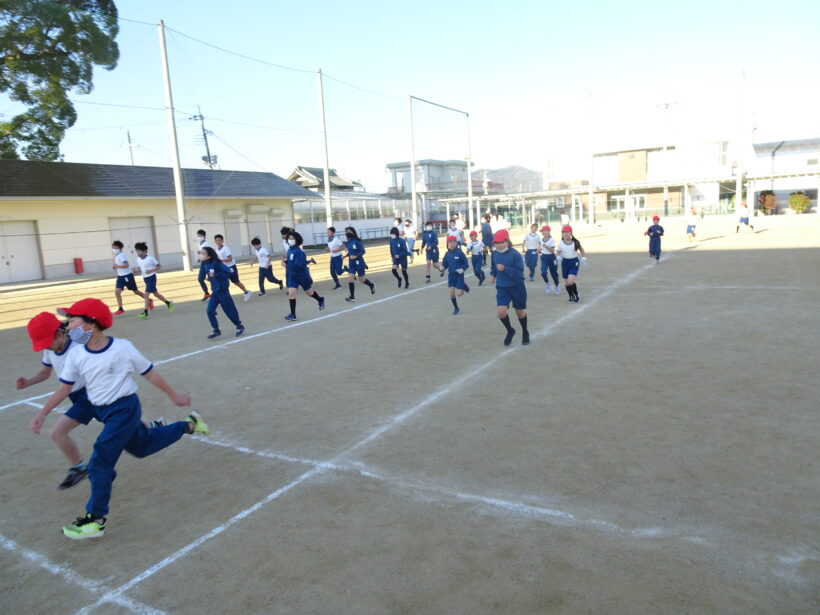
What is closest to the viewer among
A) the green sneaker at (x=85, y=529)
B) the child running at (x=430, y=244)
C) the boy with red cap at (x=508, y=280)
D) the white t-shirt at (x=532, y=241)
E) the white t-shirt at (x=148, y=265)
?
the green sneaker at (x=85, y=529)

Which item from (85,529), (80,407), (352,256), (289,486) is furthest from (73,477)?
(352,256)

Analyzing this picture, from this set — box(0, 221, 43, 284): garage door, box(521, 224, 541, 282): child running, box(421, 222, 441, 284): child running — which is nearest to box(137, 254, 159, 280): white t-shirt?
box(421, 222, 441, 284): child running

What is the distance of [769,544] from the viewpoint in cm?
358

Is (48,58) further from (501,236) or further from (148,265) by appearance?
(501,236)

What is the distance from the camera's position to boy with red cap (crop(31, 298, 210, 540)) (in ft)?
13.5

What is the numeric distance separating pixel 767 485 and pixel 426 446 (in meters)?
2.75

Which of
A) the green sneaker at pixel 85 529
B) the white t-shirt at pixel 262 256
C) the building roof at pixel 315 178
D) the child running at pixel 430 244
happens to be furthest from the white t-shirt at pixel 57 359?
the building roof at pixel 315 178

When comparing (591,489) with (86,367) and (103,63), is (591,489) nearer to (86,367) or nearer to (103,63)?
(86,367)

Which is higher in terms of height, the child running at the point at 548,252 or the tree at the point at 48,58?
the tree at the point at 48,58

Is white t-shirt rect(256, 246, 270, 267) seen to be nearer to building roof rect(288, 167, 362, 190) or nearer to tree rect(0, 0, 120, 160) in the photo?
tree rect(0, 0, 120, 160)

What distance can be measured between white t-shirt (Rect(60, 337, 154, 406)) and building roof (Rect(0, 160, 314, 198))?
24.7 metres

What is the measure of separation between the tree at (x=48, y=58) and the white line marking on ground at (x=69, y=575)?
26.7m

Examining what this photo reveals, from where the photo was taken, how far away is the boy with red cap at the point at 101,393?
4102 millimetres

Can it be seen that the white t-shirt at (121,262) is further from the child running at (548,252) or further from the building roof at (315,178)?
the building roof at (315,178)
